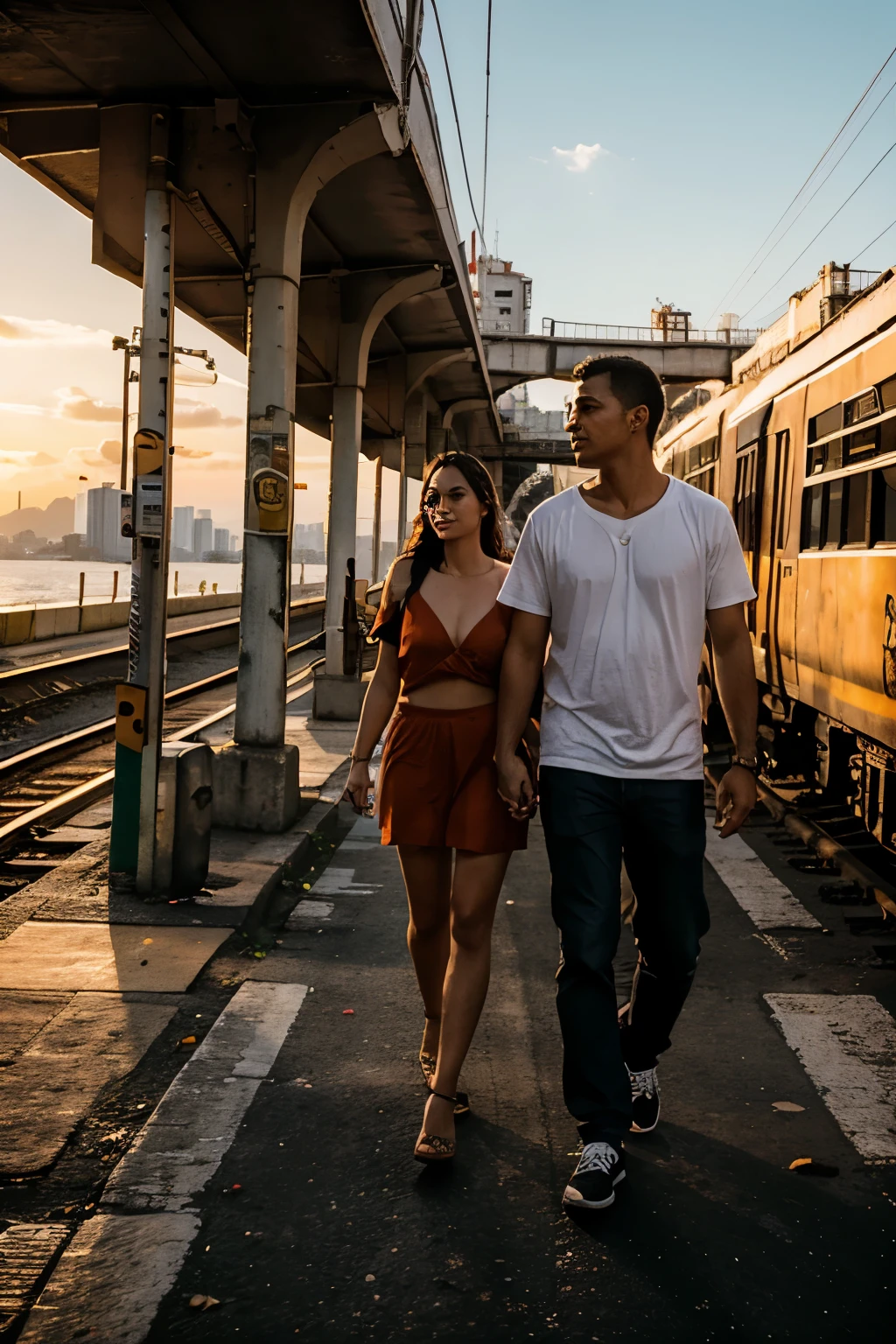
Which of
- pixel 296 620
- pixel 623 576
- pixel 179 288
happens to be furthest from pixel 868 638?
pixel 296 620

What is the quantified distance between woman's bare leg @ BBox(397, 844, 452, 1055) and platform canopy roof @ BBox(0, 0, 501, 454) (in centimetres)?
450

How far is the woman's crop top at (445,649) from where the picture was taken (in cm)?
356

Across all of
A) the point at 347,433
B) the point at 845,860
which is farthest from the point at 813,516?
the point at 347,433

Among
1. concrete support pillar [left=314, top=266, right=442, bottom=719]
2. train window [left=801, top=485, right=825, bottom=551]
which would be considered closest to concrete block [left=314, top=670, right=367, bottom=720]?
concrete support pillar [left=314, top=266, right=442, bottom=719]

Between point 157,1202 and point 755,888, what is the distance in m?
4.47

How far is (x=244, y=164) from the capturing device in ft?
26.0

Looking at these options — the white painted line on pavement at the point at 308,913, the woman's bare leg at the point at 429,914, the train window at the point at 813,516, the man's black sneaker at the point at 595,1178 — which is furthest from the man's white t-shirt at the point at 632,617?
the train window at the point at 813,516

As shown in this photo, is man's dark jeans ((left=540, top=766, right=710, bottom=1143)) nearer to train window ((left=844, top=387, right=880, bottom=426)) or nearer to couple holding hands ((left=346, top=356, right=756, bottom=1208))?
couple holding hands ((left=346, top=356, right=756, bottom=1208))

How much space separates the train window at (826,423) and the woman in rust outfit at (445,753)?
4467 mm

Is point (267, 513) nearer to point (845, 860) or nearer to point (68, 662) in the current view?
point (845, 860)

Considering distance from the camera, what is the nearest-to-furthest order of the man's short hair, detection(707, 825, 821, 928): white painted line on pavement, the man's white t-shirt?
the man's white t-shirt
the man's short hair
detection(707, 825, 821, 928): white painted line on pavement

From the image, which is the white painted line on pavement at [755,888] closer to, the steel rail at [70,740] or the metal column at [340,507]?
the steel rail at [70,740]

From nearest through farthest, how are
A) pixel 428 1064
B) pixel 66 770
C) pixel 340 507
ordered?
pixel 428 1064
pixel 66 770
pixel 340 507

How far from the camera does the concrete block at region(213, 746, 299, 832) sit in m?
7.62
